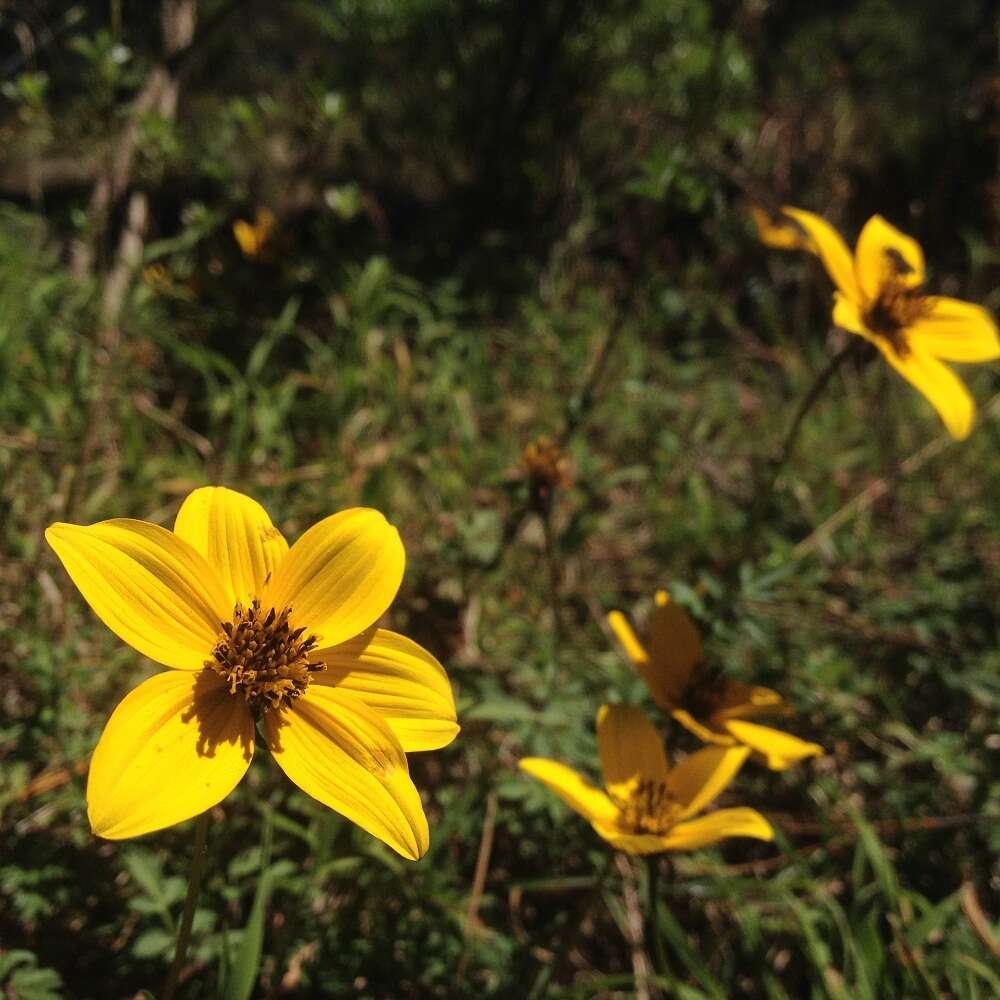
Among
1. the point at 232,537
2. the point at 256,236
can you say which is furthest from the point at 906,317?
the point at 256,236

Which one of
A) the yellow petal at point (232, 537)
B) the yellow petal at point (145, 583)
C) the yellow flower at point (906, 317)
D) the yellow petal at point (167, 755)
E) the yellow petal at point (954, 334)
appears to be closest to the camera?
the yellow petal at point (167, 755)

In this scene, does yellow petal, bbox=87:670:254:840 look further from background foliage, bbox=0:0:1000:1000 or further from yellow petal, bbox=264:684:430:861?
background foliage, bbox=0:0:1000:1000

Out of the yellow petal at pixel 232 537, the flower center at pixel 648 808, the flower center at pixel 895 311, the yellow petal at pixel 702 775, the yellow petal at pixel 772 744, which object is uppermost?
the flower center at pixel 895 311

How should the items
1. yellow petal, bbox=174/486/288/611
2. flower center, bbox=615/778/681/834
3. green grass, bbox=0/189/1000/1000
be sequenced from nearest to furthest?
yellow petal, bbox=174/486/288/611 < flower center, bbox=615/778/681/834 < green grass, bbox=0/189/1000/1000

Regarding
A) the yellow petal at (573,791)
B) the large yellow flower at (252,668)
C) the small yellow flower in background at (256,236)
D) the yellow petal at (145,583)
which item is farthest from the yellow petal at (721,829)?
the small yellow flower in background at (256,236)

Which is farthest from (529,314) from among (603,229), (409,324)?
(603,229)

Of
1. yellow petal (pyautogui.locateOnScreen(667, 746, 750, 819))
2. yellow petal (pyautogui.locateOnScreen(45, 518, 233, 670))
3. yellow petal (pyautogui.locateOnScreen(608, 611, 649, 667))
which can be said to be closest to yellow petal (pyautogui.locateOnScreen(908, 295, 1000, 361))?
yellow petal (pyautogui.locateOnScreen(608, 611, 649, 667))

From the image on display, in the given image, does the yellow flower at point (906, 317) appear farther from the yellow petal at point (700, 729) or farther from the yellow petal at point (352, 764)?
the yellow petal at point (352, 764)
